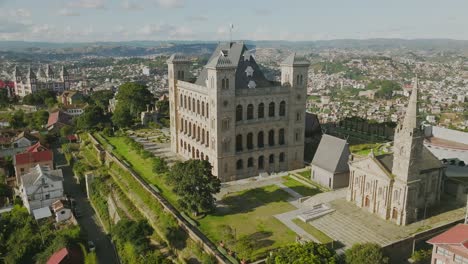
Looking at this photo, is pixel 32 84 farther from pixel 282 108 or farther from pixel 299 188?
pixel 299 188

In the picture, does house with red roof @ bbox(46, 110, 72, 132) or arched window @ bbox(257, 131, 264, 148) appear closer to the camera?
arched window @ bbox(257, 131, 264, 148)

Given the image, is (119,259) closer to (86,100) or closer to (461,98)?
(86,100)

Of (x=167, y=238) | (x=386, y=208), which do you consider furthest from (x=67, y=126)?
(x=386, y=208)

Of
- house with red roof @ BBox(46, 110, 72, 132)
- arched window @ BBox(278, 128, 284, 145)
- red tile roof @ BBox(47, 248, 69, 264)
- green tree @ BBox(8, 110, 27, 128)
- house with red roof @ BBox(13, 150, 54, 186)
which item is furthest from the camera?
green tree @ BBox(8, 110, 27, 128)

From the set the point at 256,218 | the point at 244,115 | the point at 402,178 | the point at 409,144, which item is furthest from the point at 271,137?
the point at 409,144

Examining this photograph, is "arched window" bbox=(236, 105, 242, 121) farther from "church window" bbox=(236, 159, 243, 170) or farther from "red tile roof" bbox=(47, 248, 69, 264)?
"red tile roof" bbox=(47, 248, 69, 264)

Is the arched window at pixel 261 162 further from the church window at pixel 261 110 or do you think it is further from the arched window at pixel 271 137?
the church window at pixel 261 110

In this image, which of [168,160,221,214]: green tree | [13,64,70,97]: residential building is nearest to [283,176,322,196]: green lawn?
[168,160,221,214]: green tree
